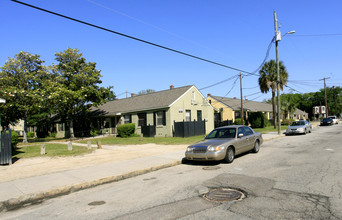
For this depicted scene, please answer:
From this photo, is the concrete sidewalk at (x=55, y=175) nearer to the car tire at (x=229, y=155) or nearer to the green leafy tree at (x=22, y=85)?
the car tire at (x=229, y=155)

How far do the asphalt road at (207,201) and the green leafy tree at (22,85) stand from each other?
19.0m

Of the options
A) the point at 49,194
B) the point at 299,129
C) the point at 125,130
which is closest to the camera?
the point at 49,194

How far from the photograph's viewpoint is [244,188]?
5812 millimetres

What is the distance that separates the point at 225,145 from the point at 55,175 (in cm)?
632

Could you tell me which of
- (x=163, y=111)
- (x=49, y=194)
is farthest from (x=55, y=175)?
(x=163, y=111)

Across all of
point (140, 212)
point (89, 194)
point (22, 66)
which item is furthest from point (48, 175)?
point (22, 66)

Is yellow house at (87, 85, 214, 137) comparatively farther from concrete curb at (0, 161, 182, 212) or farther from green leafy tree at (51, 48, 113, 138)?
concrete curb at (0, 161, 182, 212)

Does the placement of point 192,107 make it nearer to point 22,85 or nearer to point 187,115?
point 187,115

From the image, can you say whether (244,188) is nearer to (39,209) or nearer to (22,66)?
(39,209)

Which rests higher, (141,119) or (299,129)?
(141,119)

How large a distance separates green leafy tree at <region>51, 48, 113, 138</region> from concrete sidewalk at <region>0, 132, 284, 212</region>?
42.8ft

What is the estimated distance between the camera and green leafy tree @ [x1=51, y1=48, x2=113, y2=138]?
23623mm

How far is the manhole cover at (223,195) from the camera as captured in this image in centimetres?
513

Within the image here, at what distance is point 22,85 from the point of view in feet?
76.2
